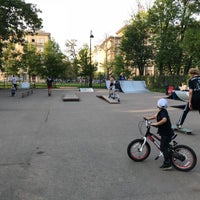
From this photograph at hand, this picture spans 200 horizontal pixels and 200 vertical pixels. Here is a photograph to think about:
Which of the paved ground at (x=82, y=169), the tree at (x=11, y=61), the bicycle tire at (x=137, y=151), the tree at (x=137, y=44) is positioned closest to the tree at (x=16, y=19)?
the tree at (x=11, y=61)

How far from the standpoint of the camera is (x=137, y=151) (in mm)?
5605

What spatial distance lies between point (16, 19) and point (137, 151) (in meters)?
31.4

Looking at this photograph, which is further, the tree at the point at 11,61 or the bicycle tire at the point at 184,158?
the tree at the point at 11,61

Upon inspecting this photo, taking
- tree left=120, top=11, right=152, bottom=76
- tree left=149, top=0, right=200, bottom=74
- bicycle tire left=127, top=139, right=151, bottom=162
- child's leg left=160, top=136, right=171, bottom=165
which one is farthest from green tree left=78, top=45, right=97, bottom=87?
child's leg left=160, top=136, right=171, bottom=165

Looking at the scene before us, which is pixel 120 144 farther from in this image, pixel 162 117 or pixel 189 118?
pixel 189 118

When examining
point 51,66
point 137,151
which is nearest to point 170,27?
point 51,66

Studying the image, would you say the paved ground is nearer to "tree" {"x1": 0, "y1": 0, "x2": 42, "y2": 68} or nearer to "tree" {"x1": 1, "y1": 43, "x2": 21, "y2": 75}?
"tree" {"x1": 0, "y1": 0, "x2": 42, "y2": 68}

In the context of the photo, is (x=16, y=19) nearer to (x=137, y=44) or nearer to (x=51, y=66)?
→ (x=51, y=66)

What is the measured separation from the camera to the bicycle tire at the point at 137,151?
558 cm

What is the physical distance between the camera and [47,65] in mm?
44250

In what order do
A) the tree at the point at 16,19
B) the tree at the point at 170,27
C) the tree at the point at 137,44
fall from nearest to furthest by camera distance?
the tree at the point at 16,19 → the tree at the point at 170,27 → the tree at the point at 137,44

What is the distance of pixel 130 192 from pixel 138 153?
64.3 inches

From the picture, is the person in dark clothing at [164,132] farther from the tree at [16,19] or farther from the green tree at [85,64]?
the green tree at [85,64]

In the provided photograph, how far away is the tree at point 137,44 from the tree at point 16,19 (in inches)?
494
